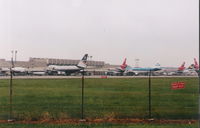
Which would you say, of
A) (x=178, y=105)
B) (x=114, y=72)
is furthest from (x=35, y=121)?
(x=114, y=72)

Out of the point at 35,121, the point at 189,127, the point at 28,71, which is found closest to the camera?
the point at 189,127

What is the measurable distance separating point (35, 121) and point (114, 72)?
228 ft

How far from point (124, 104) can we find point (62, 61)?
94.1 m

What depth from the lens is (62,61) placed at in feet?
357

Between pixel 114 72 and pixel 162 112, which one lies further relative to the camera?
pixel 114 72

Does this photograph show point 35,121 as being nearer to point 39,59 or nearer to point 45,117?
point 45,117

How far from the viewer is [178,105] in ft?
50.4

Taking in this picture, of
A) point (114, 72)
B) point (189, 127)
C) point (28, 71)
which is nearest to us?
point (189, 127)

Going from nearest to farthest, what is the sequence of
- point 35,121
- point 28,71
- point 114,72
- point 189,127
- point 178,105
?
point 189,127 → point 35,121 → point 178,105 → point 28,71 → point 114,72

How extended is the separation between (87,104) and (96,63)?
93.6m

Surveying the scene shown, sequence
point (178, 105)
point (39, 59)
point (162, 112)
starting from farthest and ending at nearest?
point (39, 59) → point (178, 105) → point (162, 112)

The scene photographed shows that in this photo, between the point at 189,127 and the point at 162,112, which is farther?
the point at 162,112

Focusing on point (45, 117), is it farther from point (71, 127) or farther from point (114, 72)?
point (114, 72)

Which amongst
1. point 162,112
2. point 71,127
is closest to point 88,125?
point 71,127
